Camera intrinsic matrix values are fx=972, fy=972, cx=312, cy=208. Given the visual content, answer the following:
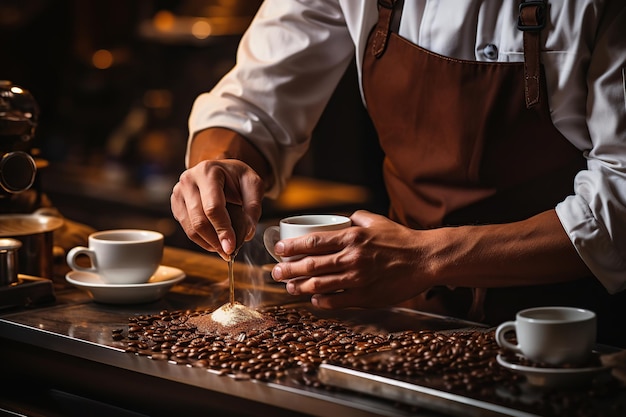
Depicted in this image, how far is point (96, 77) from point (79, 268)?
3580 mm

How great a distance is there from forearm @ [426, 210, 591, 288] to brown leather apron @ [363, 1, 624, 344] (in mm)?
202

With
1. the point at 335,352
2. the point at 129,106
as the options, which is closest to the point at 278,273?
the point at 335,352

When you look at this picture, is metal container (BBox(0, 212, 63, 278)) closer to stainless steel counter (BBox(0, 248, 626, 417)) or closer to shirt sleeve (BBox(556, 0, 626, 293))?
stainless steel counter (BBox(0, 248, 626, 417))

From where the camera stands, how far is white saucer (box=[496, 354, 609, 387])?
4.34 ft

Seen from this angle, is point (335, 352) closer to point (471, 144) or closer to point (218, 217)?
point (218, 217)

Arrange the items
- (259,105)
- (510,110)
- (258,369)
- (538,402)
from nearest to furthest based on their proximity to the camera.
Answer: (538,402)
(258,369)
(510,110)
(259,105)

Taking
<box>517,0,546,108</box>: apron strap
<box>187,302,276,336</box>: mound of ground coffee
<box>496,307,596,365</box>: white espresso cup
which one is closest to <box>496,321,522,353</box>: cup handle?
<box>496,307,596,365</box>: white espresso cup

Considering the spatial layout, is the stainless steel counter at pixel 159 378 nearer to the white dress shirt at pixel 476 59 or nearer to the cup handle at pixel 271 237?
the cup handle at pixel 271 237

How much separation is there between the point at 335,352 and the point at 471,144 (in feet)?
1.97

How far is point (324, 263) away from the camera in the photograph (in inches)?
67.3

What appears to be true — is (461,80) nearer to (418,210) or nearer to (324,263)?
(418,210)

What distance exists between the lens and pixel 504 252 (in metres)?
1.75

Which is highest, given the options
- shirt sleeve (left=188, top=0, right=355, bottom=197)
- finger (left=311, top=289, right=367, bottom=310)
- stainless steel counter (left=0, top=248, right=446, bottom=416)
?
shirt sleeve (left=188, top=0, right=355, bottom=197)

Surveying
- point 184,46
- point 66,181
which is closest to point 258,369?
point 66,181
